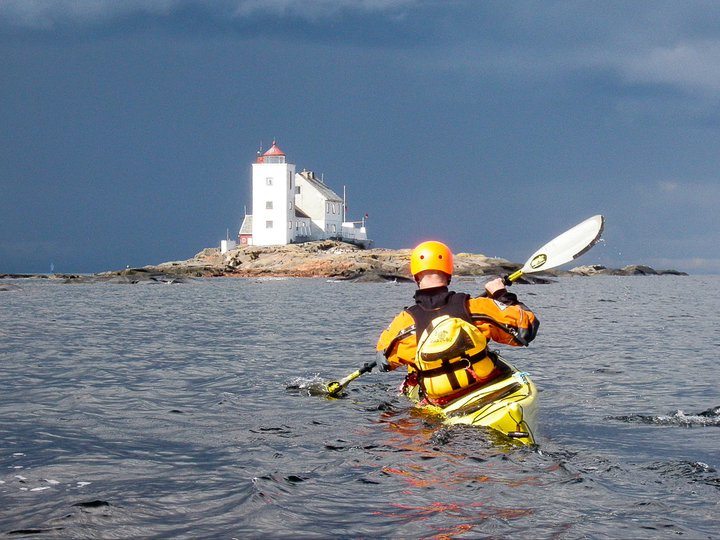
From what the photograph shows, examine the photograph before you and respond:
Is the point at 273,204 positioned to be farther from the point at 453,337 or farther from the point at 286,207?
the point at 453,337

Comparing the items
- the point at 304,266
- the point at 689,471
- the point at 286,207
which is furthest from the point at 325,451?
the point at 286,207

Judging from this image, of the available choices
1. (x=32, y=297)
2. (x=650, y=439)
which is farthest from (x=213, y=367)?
(x=32, y=297)

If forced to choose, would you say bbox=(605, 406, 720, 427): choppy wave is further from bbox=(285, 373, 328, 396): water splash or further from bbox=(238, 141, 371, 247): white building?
bbox=(238, 141, 371, 247): white building

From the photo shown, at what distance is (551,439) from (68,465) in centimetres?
544

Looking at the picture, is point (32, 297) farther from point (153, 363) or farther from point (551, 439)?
point (551, 439)

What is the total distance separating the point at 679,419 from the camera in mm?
10484

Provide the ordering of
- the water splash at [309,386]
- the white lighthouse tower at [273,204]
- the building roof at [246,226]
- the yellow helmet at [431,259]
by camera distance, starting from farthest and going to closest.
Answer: the building roof at [246,226], the white lighthouse tower at [273,204], the water splash at [309,386], the yellow helmet at [431,259]

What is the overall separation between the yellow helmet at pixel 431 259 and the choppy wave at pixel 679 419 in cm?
368

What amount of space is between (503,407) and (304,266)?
69.2 m

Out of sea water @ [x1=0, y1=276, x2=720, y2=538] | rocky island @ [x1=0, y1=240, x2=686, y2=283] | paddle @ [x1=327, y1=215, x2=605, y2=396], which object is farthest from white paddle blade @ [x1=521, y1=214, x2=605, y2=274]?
rocky island @ [x1=0, y1=240, x2=686, y2=283]

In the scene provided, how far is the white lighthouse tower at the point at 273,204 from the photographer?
87.4 metres

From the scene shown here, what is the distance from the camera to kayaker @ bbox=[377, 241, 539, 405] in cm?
860

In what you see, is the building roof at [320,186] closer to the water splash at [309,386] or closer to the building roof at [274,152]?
the building roof at [274,152]

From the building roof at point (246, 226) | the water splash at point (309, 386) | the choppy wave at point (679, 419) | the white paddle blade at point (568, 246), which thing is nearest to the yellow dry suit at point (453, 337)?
the white paddle blade at point (568, 246)
